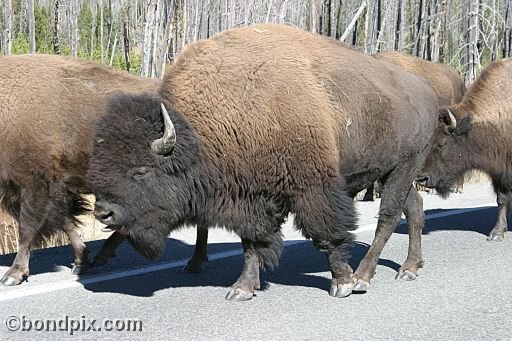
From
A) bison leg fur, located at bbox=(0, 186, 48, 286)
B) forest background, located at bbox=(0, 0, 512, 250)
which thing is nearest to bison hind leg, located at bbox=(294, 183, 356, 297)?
bison leg fur, located at bbox=(0, 186, 48, 286)

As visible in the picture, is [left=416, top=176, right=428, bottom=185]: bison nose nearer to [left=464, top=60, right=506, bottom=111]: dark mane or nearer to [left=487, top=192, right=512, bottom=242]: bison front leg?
[left=487, top=192, right=512, bottom=242]: bison front leg

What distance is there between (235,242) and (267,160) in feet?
8.97

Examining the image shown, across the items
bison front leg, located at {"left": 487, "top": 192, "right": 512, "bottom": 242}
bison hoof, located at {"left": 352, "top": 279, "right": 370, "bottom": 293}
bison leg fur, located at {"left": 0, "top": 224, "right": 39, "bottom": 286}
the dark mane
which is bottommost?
bison front leg, located at {"left": 487, "top": 192, "right": 512, "bottom": 242}

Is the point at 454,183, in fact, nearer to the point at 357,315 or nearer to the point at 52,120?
the point at 357,315

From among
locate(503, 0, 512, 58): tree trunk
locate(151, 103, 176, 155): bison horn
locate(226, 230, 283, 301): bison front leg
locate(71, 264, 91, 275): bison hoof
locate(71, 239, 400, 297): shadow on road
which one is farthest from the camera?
locate(503, 0, 512, 58): tree trunk

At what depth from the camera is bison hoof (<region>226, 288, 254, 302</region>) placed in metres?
5.44

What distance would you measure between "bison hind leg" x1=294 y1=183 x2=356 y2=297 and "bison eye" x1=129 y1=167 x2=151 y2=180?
3.65 feet

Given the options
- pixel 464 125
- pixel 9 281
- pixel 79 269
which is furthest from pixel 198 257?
pixel 464 125

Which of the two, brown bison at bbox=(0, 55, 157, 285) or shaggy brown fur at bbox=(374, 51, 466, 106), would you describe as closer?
brown bison at bbox=(0, 55, 157, 285)

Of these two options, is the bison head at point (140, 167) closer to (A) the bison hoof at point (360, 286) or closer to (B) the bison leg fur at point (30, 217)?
(B) the bison leg fur at point (30, 217)

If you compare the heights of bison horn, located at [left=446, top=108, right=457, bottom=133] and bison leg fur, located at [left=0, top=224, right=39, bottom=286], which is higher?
bison horn, located at [left=446, top=108, right=457, bottom=133]

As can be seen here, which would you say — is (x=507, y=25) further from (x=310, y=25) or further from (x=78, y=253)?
(x=78, y=253)

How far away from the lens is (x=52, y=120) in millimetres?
6422

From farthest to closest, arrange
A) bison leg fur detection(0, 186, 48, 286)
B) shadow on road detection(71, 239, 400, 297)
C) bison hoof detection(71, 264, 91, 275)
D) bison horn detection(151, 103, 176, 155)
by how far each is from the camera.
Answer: bison hoof detection(71, 264, 91, 275), bison leg fur detection(0, 186, 48, 286), shadow on road detection(71, 239, 400, 297), bison horn detection(151, 103, 176, 155)
